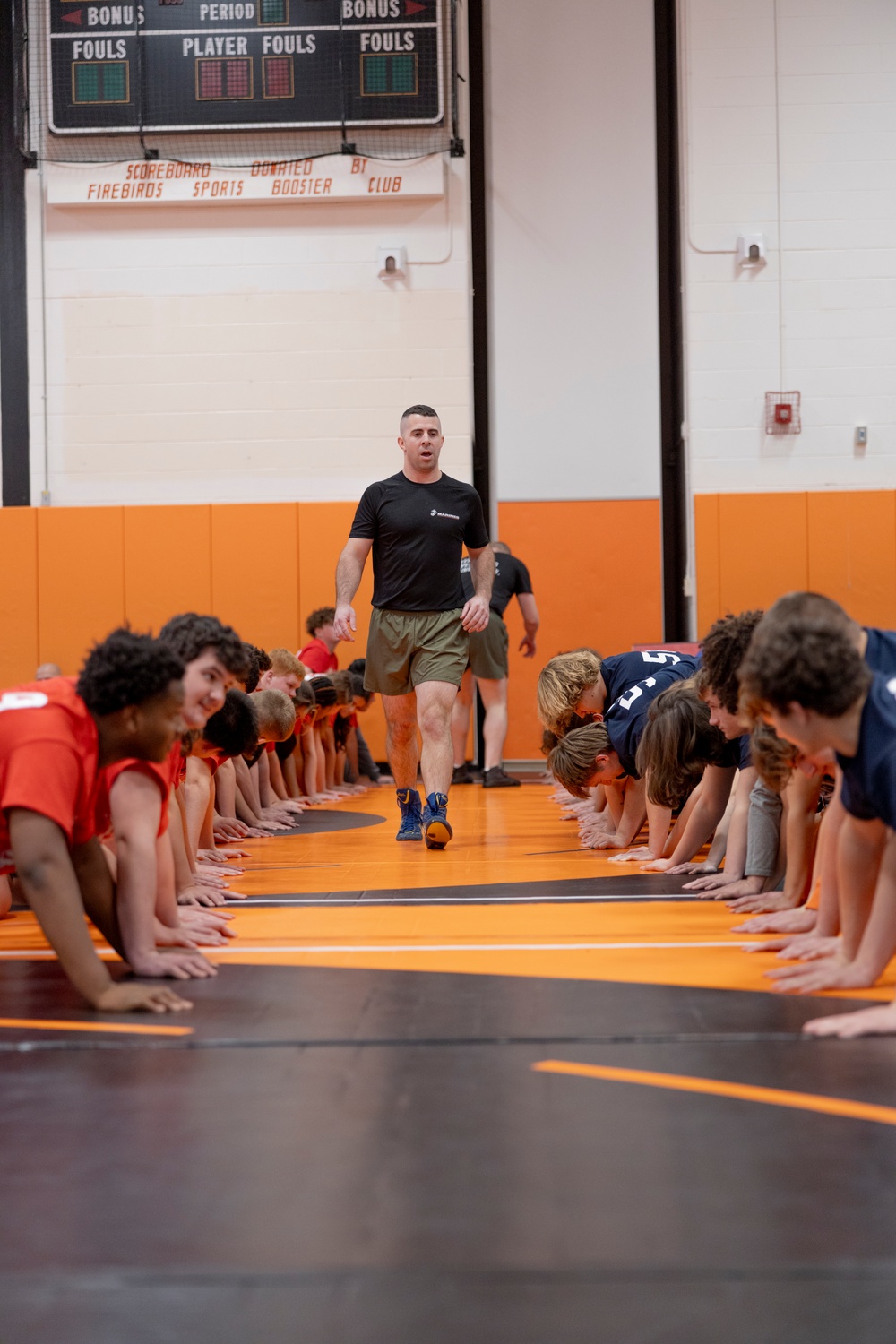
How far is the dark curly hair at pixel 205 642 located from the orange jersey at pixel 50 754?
1.34 feet

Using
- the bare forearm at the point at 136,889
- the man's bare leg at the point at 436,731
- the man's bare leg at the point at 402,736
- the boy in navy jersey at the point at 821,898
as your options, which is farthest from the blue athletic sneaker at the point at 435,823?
the bare forearm at the point at 136,889

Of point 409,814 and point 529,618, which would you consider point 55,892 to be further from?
point 529,618

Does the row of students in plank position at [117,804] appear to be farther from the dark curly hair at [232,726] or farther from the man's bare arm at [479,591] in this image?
the man's bare arm at [479,591]

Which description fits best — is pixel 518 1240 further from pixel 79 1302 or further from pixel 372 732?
pixel 372 732

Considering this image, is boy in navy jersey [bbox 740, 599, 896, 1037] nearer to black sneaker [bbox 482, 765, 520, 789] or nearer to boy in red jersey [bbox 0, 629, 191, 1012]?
boy in red jersey [bbox 0, 629, 191, 1012]

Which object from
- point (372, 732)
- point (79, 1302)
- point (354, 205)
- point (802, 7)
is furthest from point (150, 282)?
point (79, 1302)

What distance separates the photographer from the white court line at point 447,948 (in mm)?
2920

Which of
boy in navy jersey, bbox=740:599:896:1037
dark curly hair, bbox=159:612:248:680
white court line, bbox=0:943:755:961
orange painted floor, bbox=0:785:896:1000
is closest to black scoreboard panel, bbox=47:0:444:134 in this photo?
orange painted floor, bbox=0:785:896:1000

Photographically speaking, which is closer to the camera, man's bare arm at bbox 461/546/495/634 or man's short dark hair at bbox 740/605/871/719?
man's short dark hair at bbox 740/605/871/719

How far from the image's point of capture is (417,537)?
527cm

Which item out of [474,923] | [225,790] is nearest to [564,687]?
[474,923]

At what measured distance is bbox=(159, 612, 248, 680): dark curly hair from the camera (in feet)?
9.43

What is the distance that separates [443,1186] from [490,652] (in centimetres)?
649

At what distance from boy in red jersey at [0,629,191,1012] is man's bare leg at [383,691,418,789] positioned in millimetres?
2866
